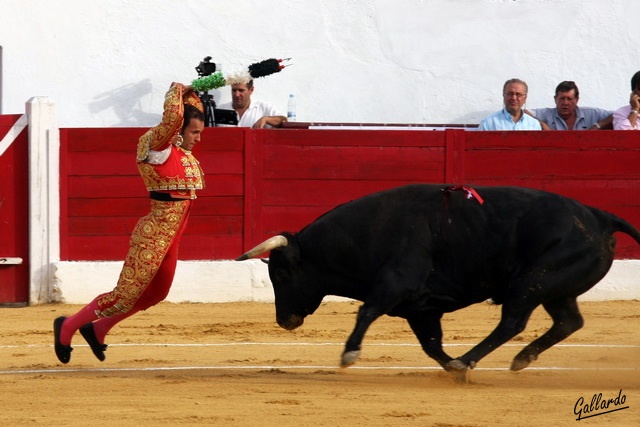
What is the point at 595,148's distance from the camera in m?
8.80

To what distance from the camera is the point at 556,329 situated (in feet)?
17.7

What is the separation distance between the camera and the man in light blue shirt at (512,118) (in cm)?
883

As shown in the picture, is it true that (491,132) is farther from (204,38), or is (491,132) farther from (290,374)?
(290,374)

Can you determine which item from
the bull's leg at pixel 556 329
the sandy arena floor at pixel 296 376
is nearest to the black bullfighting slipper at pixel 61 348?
the sandy arena floor at pixel 296 376

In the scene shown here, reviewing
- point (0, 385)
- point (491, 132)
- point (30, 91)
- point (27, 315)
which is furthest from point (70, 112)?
point (0, 385)

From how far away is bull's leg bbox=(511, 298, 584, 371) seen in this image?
5332 millimetres

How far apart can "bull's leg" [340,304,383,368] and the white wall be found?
4428 millimetres

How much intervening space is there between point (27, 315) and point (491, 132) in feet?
11.0

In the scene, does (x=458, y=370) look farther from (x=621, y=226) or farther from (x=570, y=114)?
(x=570, y=114)

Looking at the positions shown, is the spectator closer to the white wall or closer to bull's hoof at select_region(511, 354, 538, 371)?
the white wall

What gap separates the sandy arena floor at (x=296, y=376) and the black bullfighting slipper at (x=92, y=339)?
0.10 metres
